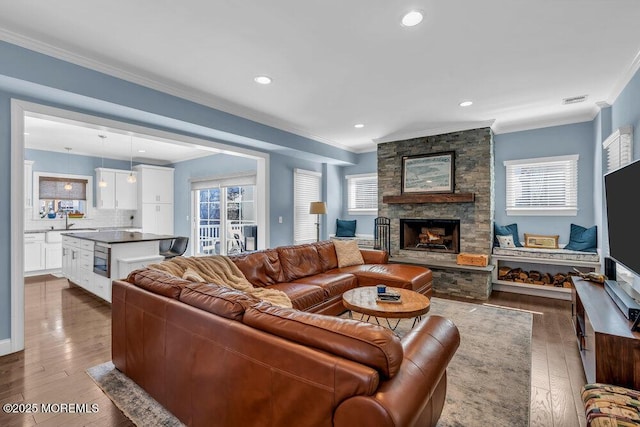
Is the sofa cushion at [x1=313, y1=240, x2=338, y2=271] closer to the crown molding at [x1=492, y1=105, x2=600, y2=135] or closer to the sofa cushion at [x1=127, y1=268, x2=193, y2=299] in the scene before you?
the sofa cushion at [x1=127, y1=268, x2=193, y2=299]

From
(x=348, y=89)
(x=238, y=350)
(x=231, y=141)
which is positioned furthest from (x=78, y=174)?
(x=238, y=350)

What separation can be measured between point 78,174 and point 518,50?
28.2 ft

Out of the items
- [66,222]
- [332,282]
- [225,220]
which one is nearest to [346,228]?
[225,220]

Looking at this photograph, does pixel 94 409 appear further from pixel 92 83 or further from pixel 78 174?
pixel 78 174

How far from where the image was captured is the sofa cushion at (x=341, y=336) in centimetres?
110

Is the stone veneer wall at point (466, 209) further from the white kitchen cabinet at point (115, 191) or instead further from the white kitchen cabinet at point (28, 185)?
the white kitchen cabinet at point (28, 185)

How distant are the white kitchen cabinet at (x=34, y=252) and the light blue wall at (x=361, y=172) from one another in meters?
6.31

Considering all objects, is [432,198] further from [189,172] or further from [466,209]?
[189,172]

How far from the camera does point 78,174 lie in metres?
7.10

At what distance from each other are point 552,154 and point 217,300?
5513 mm

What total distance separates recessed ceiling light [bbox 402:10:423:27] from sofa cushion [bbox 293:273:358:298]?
258cm

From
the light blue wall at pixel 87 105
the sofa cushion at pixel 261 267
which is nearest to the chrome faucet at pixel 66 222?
the light blue wall at pixel 87 105

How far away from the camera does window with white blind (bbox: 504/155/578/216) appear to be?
15.6 feet

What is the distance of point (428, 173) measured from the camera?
5430 millimetres
